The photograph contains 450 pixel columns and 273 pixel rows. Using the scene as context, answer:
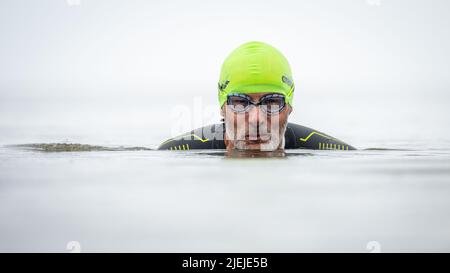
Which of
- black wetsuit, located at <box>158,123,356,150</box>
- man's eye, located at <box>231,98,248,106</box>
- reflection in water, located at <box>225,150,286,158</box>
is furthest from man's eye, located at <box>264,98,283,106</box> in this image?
black wetsuit, located at <box>158,123,356,150</box>

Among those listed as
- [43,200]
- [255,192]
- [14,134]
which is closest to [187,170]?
[255,192]

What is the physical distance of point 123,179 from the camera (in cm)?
484

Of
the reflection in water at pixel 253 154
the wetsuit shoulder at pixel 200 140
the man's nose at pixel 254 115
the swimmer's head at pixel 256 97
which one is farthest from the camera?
the wetsuit shoulder at pixel 200 140

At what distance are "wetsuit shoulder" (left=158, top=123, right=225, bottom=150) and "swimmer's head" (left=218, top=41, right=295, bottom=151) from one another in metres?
0.70

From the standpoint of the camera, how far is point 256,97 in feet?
23.1

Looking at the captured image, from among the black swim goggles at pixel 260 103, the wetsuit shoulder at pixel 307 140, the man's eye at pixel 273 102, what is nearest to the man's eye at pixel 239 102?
the black swim goggles at pixel 260 103

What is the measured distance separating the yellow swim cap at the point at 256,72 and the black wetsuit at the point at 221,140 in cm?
68

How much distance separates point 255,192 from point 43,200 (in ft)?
5.20

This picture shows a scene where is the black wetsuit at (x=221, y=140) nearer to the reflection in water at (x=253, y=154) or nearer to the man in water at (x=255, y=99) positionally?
the man in water at (x=255, y=99)

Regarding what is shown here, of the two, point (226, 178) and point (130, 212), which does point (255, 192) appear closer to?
point (226, 178)

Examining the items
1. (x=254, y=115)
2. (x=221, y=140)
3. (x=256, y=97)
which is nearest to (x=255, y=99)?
(x=256, y=97)

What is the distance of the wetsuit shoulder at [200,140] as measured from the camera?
26.5 feet

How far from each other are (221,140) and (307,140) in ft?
4.37

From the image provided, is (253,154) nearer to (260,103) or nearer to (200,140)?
(260,103)
